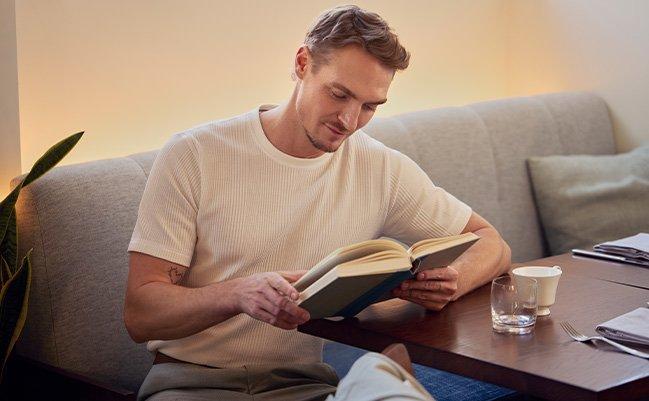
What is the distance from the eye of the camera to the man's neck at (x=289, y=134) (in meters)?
2.20

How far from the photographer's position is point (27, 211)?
2369 mm

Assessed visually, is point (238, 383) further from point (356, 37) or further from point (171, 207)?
point (356, 37)

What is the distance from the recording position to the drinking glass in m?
1.90

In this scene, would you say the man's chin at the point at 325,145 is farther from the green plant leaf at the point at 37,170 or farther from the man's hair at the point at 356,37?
the green plant leaf at the point at 37,170

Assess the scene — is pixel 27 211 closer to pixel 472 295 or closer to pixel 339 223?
pixel 339 223

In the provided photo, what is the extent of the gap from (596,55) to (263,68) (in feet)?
4.71

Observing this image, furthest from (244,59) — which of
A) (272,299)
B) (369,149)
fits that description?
(272,299)

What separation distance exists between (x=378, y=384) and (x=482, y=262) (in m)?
1.17

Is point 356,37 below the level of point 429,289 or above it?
above

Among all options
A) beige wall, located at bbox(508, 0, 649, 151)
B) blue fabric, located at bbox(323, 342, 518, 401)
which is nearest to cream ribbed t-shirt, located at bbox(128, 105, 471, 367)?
blue fabric, located at bbox(323, 342, 518, 401)

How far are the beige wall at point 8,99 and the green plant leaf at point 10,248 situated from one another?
273mm

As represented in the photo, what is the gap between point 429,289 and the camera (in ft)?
6.62

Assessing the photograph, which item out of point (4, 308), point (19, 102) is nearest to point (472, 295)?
point (4, 308)

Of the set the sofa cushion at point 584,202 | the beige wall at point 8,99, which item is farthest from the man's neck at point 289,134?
the sofa cushion at point 584,202
